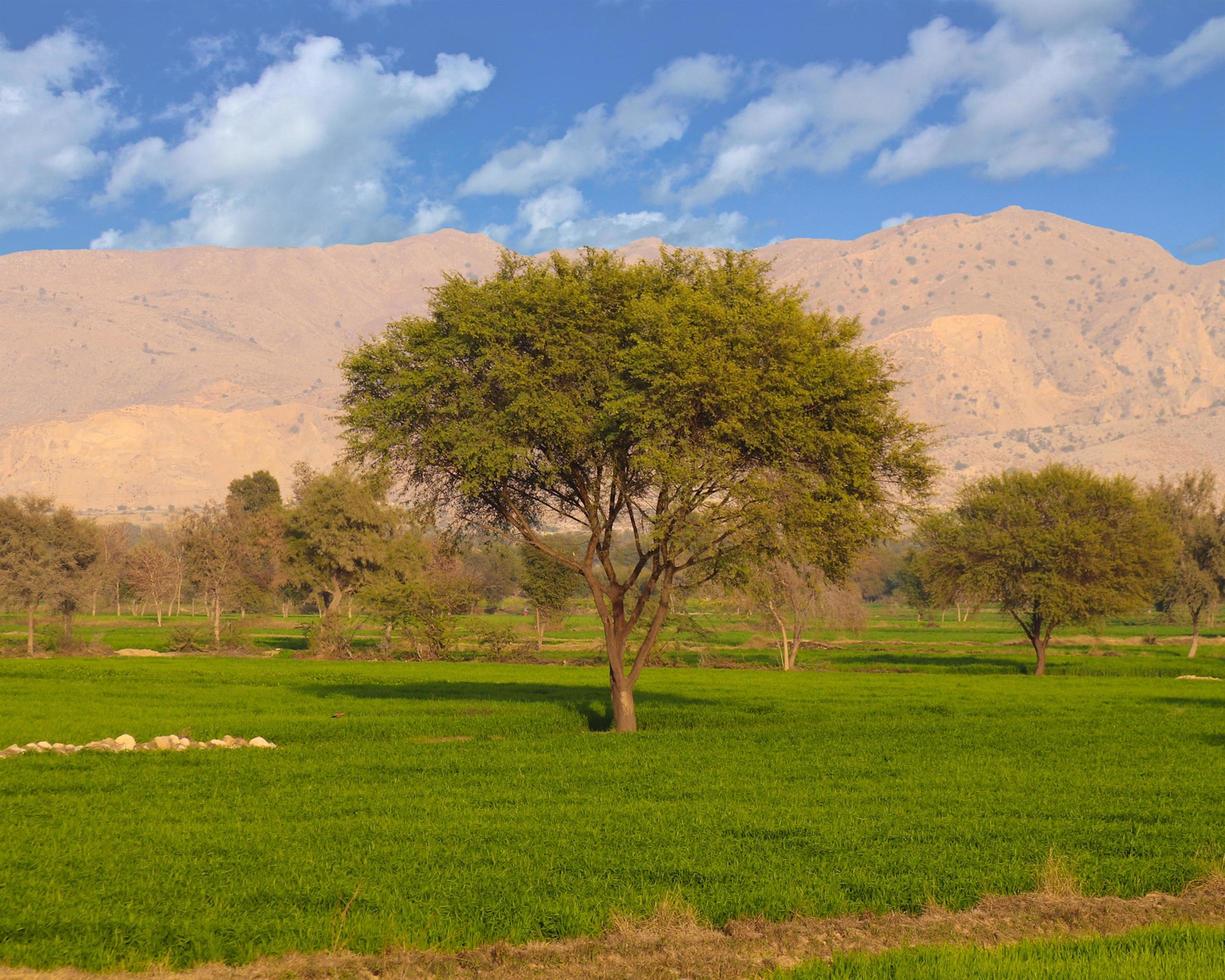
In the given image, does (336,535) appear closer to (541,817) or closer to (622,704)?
(622,704)

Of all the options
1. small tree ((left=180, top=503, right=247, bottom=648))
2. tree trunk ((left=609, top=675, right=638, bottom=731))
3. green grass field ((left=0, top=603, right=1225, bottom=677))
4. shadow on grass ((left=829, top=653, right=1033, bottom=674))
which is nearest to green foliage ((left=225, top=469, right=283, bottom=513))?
green grass field ((left=0, top=603, right=1225, bottom=677))

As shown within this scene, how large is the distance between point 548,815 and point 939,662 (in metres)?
72.4

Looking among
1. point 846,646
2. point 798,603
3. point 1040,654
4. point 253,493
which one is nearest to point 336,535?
point 798,603

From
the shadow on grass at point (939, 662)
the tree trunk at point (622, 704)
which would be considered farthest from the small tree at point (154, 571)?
the tree trunk at point (622, 704)

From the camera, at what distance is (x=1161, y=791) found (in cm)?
2678

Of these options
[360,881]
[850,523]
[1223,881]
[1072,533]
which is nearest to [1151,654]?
[1072,533]

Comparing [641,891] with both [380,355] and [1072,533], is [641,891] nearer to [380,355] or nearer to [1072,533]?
[380,355]

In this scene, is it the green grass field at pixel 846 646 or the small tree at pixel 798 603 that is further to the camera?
the green grass field at pixel 846 646

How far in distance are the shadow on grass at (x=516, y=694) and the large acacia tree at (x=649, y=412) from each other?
6.32 meters

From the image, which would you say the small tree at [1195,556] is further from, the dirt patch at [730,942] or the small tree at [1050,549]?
the dirt patch at [730,942]

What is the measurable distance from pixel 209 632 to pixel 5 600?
15832mm

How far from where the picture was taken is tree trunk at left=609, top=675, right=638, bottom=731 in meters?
38.9

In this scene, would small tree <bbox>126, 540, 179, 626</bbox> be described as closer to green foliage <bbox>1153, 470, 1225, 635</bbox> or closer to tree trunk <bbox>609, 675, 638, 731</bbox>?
green foliage <bbox>1153, 470, 1225, 635</bbox>

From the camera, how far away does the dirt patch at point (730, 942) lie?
42.9 ft
